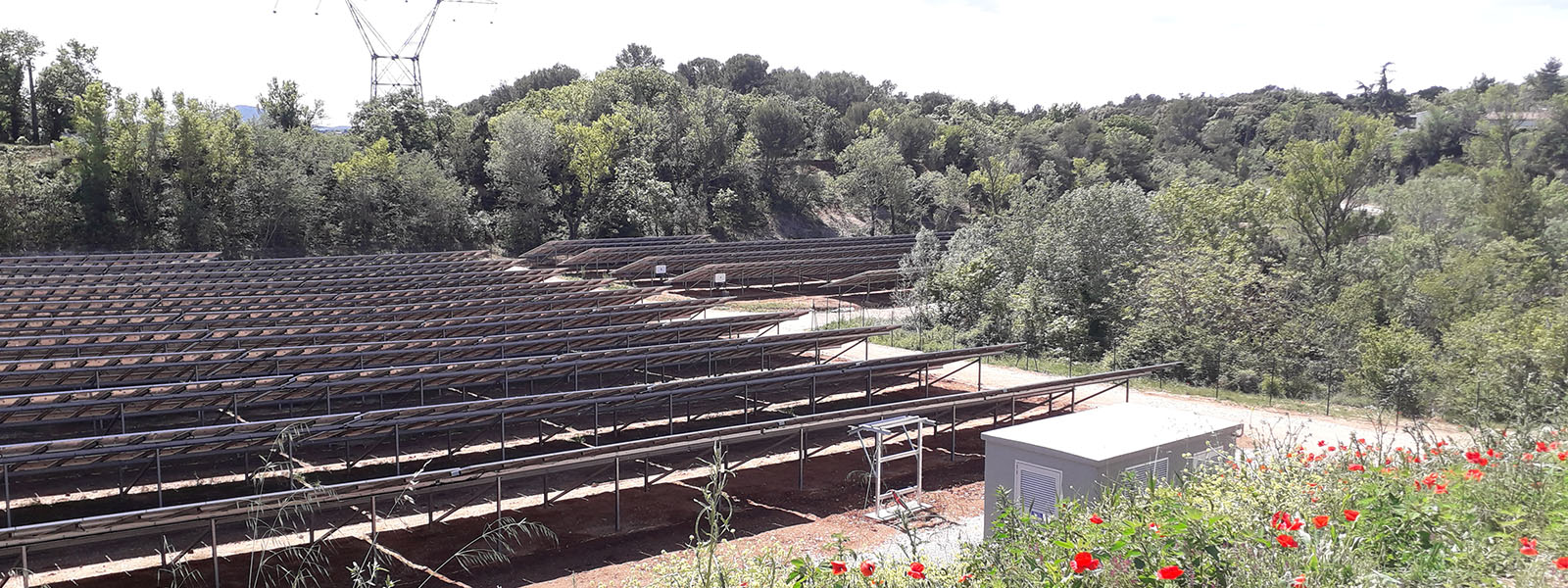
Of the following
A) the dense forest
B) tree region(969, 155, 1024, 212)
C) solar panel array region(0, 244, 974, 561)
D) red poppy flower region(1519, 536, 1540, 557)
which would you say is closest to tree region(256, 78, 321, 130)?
the dense forest

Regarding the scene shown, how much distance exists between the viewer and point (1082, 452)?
30.1 feet

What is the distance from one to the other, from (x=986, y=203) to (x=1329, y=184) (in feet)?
110

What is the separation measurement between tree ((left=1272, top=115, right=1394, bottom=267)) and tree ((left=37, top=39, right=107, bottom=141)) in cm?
6391

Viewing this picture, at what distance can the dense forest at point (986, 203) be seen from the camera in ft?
86.6

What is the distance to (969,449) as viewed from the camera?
1723 centimetres

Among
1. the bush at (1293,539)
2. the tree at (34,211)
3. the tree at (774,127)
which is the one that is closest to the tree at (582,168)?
the tree at (774,127)

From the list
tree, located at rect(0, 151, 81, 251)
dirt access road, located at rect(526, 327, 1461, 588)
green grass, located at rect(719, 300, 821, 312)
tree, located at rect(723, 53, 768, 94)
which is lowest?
dirt access road, located at rect(526, 327, 1461, 588)

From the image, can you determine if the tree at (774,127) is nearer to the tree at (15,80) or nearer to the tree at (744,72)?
the tree at (744,72)

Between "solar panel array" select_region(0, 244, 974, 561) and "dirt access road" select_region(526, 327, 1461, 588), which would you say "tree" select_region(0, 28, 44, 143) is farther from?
"dirt access road" select_region(526, 327, 1461, 588)

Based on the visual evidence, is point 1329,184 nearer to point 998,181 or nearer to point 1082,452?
point 998,181

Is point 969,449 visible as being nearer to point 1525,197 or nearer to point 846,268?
point 846,268

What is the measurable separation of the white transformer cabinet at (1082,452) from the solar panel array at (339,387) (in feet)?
13.2

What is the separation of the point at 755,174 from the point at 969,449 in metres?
48.7

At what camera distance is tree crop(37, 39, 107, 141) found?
172 feet
